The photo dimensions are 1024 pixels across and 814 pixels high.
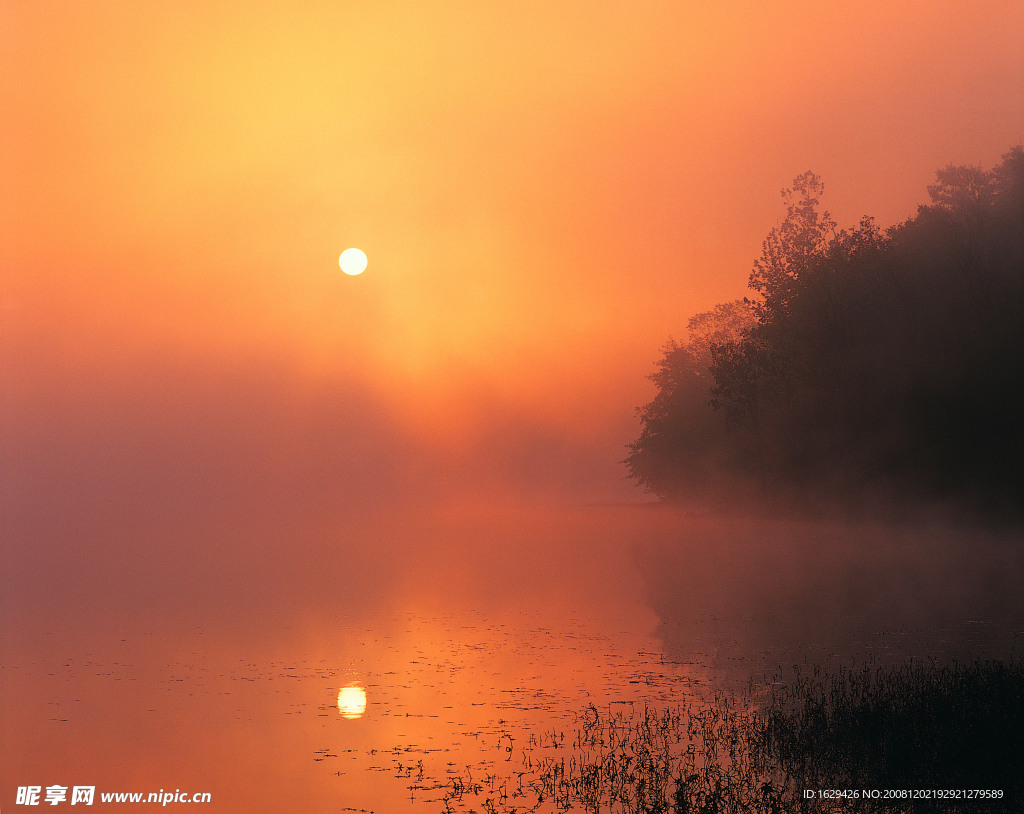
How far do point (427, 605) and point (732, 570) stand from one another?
2027 cm

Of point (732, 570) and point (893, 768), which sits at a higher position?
point (732, 570)

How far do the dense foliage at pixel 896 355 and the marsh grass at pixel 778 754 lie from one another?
36528 millimetres

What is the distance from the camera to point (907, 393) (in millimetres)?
55875

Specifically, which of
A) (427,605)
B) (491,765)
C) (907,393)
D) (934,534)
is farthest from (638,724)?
(934,534)

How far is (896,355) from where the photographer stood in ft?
187

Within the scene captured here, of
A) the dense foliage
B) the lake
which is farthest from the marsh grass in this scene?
the dense foliage

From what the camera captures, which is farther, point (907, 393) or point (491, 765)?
point (907, 393)

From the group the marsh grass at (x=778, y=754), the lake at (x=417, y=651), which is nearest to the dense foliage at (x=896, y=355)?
the lake at (x=417, y=651)

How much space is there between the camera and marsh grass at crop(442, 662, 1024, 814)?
1379 cm

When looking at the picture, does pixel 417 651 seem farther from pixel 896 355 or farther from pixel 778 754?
pixel 896 355

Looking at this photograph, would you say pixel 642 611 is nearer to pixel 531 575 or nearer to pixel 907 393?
pixel 531 575

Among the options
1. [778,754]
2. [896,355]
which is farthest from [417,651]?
[896,355]

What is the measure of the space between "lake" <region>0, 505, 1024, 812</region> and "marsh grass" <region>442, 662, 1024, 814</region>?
0.30 metres

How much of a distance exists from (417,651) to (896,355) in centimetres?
3979
